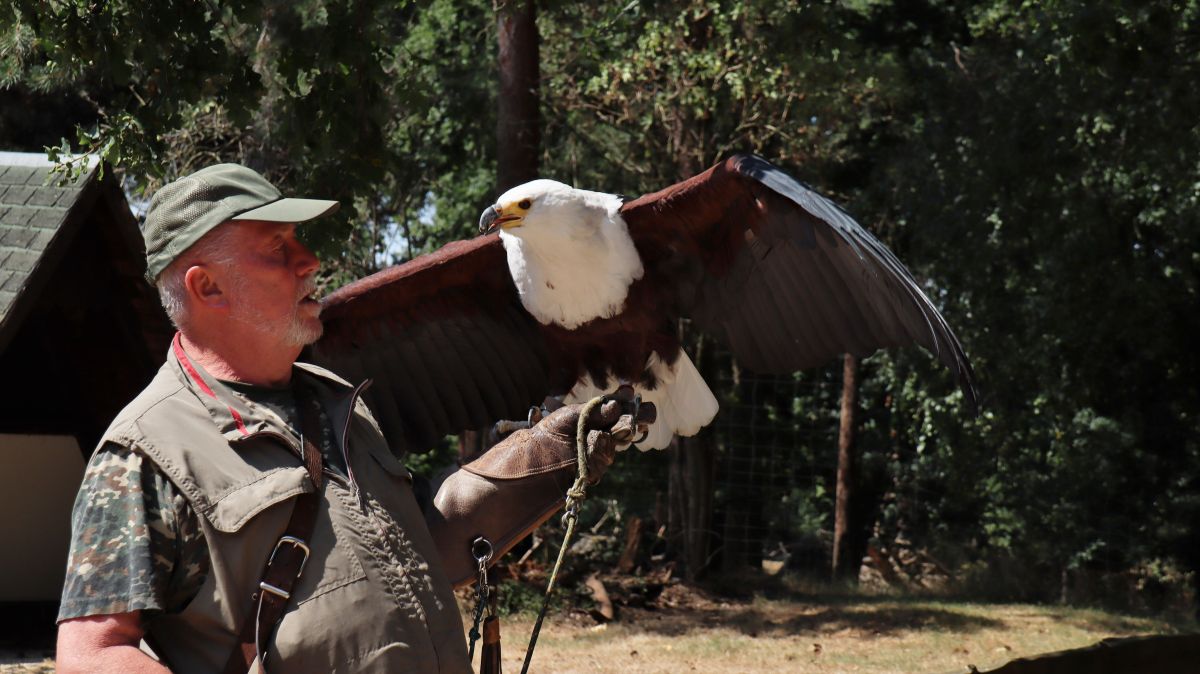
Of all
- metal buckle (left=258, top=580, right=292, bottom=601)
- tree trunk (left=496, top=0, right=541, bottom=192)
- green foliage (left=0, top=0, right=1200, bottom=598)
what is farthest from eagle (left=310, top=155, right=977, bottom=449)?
green foliage (left=0, top=0, right=1200, bottom=598)

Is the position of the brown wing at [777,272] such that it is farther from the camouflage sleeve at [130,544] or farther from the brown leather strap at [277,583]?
the camouflage sleeve at [130,544]

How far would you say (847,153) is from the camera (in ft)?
34.3

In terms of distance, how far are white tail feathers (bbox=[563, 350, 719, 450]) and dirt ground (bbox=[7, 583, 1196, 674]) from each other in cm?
197

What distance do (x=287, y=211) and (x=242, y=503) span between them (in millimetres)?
419

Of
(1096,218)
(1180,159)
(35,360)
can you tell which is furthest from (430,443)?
(1096,218)

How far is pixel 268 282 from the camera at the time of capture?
175 cm

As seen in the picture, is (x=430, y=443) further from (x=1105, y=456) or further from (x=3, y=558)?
(x=1105, y=456)

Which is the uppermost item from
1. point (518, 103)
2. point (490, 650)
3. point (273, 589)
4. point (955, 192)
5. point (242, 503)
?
point (955, 192)

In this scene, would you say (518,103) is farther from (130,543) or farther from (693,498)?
(130,543)

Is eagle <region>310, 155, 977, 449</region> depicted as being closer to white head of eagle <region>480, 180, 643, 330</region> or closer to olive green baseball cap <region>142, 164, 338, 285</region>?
white head of eagle <region>480, 180, 643, 330</region>

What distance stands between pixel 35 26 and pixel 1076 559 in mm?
8408

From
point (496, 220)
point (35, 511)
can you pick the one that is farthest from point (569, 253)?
point (35, 511)

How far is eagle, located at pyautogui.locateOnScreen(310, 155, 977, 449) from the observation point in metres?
3.96

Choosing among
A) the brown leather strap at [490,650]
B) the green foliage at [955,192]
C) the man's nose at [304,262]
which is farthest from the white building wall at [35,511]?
the man's nose at [304,262]
